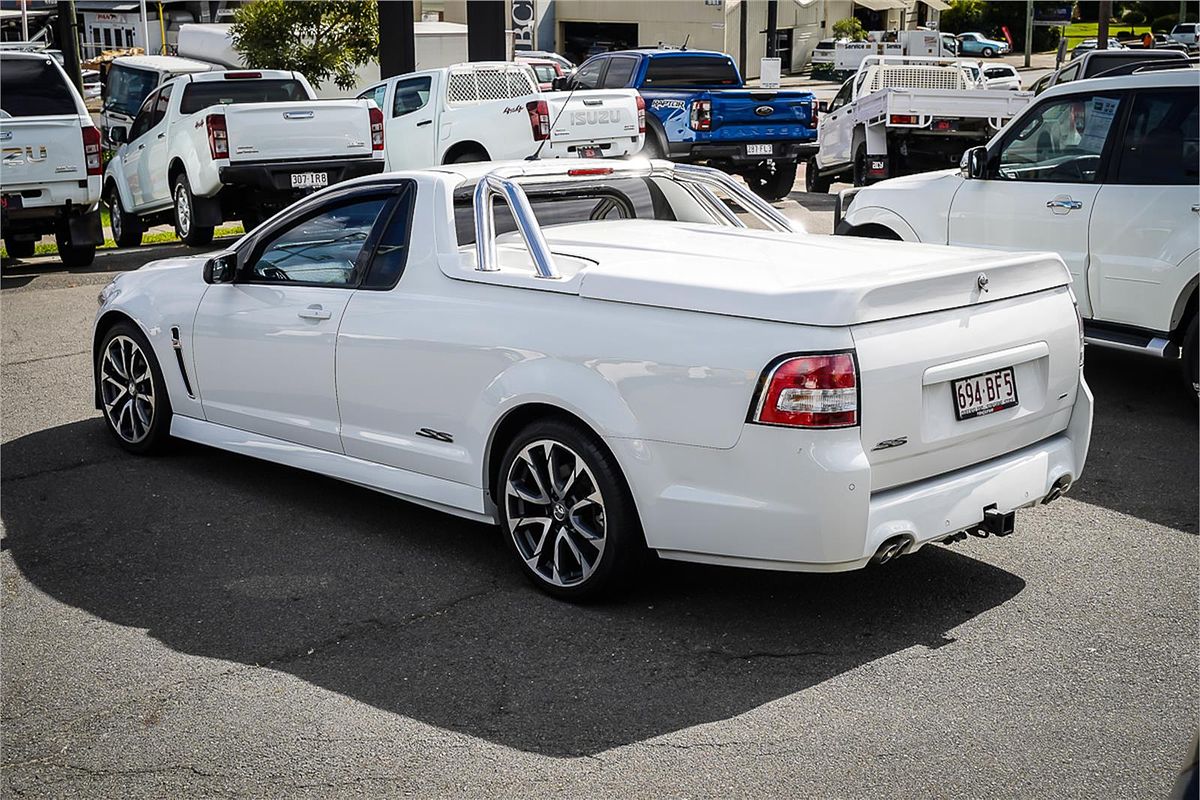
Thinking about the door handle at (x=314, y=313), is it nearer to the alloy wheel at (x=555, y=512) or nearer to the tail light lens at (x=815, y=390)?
the alloy wheel at (x=555, y=512)

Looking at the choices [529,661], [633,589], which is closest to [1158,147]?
[633,589]

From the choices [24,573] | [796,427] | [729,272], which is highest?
[729,272]

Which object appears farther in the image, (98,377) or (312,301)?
(98,377)

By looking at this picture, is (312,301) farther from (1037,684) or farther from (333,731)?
(1037,684)

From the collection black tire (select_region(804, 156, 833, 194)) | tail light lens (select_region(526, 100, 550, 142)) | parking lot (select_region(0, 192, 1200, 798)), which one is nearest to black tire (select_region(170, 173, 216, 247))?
tail light lens (select_region(526, 100, 550, 142))

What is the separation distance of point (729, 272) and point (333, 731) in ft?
6.87

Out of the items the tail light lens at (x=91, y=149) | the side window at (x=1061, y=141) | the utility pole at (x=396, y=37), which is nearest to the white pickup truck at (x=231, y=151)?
the tail light lens at (x=91, y=149)

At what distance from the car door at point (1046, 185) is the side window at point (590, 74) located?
12.8m

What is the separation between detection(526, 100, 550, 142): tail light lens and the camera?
662 inches

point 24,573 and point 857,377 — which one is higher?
point 857,377

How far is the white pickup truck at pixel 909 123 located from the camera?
17.1m

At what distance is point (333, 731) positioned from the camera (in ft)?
14.1

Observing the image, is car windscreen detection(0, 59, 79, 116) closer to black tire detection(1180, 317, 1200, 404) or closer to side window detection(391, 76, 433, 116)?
side window detection(391, 76, 433, 116)

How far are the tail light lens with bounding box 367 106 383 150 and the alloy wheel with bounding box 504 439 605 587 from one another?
36.6ft
